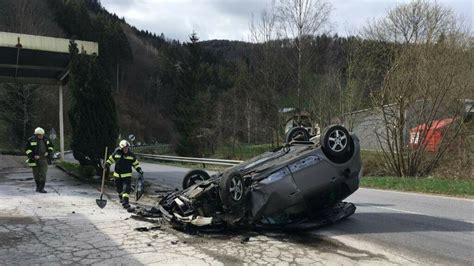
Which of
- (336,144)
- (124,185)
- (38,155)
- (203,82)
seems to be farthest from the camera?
(203,82)

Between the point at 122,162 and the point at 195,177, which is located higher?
the point at 122,162

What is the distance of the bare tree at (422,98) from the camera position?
790 inches

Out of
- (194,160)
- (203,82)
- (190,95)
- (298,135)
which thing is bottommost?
(194,160)

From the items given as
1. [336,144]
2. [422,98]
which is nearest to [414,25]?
[422,98]

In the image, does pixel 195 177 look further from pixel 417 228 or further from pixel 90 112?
pixel 90 112

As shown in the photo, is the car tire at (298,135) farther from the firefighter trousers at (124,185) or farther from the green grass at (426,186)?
the green grass at (426,186)

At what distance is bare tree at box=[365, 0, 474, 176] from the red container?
4 centimetres

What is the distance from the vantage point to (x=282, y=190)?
765 centimetres

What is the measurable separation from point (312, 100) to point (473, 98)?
11398 mm

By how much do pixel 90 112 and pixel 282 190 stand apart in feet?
34.0

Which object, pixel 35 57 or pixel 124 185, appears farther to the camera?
pixel 35 57

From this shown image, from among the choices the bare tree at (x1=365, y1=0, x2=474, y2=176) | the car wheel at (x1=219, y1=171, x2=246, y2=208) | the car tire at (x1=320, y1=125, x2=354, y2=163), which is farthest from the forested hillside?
the car wheel at (x1=219, y1=171, x2=246, y2=208)

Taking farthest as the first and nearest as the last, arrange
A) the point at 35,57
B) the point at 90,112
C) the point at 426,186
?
the point at 35,57 → the point at 90,112 → the point at 426,186

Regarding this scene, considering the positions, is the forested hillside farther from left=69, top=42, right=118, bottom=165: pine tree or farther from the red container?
left=69, top=42, right=118, bottom=165: pine tree
